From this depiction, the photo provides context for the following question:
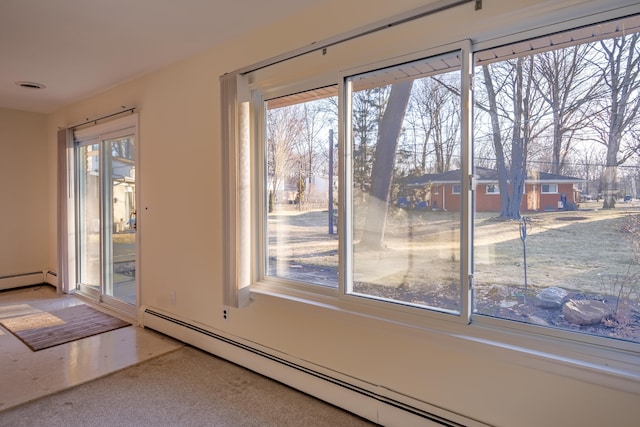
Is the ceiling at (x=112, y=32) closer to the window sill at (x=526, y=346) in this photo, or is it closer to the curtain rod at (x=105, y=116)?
the curtain rod at (x=105, y=116)

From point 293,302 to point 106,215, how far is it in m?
3.04

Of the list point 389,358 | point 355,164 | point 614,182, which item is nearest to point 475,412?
point 389,358

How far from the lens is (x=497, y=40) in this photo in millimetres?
1827

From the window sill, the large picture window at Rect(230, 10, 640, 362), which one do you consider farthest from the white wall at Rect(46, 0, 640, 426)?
the large picture window at Rect(230, 10, 640, 362)

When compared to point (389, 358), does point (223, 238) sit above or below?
above

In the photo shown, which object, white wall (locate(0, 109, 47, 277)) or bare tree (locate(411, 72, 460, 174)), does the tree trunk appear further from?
white wall (locate(0, 109, 47, 277))

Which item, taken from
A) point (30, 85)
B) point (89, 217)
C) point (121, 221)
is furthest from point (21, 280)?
point (30, 85)

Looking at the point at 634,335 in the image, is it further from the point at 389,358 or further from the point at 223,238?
the point at 223,238

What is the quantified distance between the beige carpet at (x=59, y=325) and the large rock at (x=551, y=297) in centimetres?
369

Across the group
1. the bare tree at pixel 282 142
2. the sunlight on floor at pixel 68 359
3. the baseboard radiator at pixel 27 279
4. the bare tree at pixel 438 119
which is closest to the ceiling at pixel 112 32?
the bare tree at pixel 282 142

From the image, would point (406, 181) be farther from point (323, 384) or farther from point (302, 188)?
point (323, 384)

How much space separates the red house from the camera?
1727 mm

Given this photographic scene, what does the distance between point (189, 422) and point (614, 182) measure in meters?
2.48

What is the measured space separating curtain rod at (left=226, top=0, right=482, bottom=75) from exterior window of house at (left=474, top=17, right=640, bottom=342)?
12.1 inches
